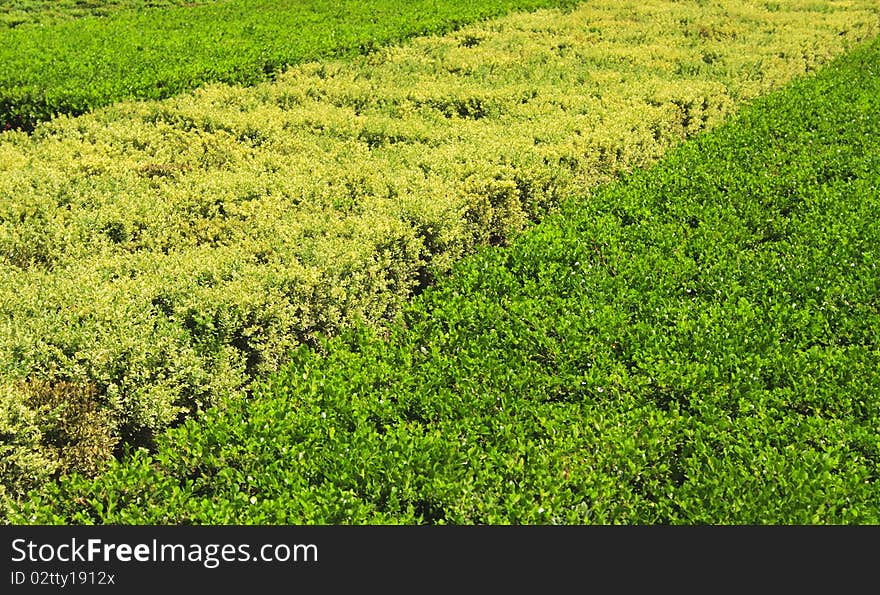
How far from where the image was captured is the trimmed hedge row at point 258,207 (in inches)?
164

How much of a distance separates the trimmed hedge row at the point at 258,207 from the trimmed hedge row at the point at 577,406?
380 mm

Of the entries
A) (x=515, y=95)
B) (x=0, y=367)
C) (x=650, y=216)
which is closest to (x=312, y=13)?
(x=515, y=95)

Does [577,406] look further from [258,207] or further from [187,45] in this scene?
[187,45]

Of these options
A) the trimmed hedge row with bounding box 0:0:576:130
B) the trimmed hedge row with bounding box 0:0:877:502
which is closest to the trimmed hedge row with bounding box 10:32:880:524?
the trimmed hedge row with bounding box 0:0:877:502

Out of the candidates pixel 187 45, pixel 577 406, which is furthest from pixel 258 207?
pixel 187 45

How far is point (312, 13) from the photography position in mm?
16922

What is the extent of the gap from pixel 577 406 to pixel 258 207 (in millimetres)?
3664

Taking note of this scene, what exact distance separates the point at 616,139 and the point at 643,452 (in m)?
5.57

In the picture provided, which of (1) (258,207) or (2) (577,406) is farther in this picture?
(1) (258,207)

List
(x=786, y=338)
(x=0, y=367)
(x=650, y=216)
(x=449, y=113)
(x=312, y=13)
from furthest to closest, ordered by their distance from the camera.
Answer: (x=312, y=13) < (x=449, y=113) < (x=650, y=216) < (x=786, y=338) < (x=0, y=367)

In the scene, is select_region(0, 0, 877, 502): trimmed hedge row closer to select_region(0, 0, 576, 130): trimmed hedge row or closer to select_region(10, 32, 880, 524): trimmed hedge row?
select_region(10, 32, 880, 524): trimmed hedge row

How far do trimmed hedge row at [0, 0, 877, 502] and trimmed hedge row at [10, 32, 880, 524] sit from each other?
1.25 ft

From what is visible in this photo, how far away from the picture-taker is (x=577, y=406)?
4270 mm

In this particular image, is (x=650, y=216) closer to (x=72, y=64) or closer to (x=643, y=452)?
(x=643, y=452)
